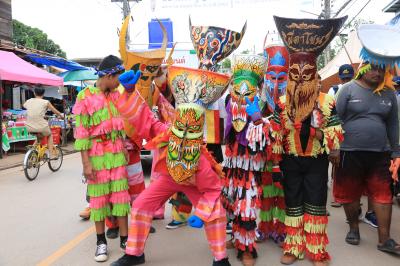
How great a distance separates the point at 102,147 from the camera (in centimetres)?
385

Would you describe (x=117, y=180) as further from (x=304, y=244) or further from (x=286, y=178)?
(x=304, y=244)

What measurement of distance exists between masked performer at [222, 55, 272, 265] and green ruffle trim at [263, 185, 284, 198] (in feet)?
1.50

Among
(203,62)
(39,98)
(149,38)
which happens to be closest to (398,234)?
(203,62)

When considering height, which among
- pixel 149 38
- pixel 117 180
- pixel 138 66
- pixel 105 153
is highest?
pixel 149 38

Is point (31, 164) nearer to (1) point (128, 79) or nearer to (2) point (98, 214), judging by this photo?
(2) point (98, 214)

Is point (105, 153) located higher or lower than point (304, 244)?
higher

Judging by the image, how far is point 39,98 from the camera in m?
8.98

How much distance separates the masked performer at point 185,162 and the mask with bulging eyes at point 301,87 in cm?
64

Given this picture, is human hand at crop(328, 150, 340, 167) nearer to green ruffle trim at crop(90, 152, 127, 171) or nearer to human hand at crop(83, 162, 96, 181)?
green ruffle trim at crop(90, 152, 127, 171)

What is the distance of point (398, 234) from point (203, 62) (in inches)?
119

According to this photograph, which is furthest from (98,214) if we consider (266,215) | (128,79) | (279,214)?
(279,214)

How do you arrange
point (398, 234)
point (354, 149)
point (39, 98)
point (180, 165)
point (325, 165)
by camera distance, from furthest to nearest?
point (39, 98), point (398, 234), point (354, 149), point (325, 165), point (180, 165)

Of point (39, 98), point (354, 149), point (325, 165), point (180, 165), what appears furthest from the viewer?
point (39, 98)

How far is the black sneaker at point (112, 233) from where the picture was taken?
4.45 m
